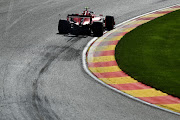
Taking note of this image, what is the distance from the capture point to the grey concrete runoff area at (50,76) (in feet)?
41.2

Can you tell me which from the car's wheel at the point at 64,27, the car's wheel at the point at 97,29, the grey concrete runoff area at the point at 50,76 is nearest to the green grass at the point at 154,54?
the car's wheel at the point at 97,29

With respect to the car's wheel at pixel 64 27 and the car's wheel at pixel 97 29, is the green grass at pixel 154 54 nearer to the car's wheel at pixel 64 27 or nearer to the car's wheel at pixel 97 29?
the car's wheel at pixel 97 29

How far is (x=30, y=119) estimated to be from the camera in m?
12.0

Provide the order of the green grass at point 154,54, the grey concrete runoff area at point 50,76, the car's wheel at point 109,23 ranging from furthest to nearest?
1. the car's wheel at point 109,23
2. the green grass at point 154,54
3. the grey concrete runoff area at point 50,76

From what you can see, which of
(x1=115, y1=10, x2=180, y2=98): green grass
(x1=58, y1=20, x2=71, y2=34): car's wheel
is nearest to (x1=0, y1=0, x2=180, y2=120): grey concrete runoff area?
(x1=58, y1=20, x2=71, y2=34): car's wheel

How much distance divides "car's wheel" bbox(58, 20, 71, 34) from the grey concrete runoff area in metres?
0.37

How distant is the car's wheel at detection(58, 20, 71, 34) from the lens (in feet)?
68.3

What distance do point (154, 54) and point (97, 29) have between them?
13.2 feet

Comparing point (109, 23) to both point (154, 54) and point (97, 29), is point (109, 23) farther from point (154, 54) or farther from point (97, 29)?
point (154, 54)

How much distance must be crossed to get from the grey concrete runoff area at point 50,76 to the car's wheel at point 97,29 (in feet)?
1.57

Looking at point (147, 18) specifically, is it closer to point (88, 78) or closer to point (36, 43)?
point (36, 43)

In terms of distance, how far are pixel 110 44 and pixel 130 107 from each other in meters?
7.03

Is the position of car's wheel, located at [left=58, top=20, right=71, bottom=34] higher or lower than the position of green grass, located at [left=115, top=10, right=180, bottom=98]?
higher

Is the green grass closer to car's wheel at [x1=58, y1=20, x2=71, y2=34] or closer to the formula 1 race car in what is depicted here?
the formula 1 race car
